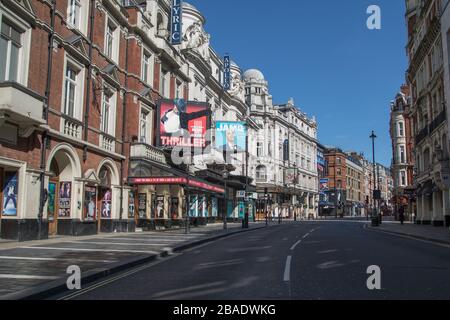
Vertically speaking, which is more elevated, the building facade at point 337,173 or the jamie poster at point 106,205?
the building facade at point 337,173

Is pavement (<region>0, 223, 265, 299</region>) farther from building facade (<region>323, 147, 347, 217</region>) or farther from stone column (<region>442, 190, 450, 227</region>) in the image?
building facade (<region>323, 147, 347, 217</region>)

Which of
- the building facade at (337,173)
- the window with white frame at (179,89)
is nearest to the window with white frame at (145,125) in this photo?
the window with white frame at (179,89)

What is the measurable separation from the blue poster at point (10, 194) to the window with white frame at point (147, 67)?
14363mm

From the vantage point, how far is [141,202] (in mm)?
29547

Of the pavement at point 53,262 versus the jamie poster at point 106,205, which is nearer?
the pavement at point 53,262

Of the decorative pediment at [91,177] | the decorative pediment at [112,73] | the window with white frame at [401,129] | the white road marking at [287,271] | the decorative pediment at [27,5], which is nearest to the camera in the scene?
the white road marking at [287,271]

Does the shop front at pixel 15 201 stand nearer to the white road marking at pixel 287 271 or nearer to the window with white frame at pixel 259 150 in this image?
the white road marking at pixel 287 271

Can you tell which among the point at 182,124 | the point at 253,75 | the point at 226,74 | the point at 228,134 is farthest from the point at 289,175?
the point at 182,124

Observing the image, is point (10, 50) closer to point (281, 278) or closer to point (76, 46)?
point (76, 46)

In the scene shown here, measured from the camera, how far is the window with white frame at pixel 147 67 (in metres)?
30.7

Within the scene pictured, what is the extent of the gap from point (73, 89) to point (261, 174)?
2128 inches
